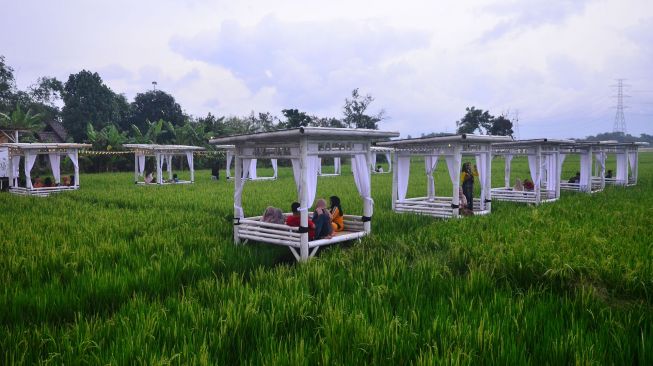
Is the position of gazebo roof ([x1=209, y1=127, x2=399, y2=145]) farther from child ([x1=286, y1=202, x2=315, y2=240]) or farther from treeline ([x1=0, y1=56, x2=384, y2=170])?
treeline ([x1=0, y1=56, x2=384, y2=170])

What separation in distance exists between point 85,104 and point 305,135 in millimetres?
41723

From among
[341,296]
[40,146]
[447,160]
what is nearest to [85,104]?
[40,146]

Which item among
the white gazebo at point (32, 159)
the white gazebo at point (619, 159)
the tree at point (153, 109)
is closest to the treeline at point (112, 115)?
the tree at point (153, 109)

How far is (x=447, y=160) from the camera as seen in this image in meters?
12.9

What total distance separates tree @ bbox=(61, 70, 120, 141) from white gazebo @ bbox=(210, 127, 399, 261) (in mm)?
37384

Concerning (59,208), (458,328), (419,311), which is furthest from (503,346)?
(59,208)

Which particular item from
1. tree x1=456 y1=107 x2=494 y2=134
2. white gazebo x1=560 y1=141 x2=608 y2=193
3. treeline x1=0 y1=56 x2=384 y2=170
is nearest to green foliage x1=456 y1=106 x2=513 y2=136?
tree x1=456 y1=107 x2=494 y2=134

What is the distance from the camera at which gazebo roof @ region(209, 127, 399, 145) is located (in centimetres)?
789

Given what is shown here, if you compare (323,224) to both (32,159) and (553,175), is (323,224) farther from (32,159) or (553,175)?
(32,159)

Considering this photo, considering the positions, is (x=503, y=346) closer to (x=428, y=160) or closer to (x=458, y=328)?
(x=458, y=328)

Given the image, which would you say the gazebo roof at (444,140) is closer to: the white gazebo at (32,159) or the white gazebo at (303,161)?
the white gazebo at (303,161)

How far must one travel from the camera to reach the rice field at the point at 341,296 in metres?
4.03

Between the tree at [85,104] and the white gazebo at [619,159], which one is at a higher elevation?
the tree at [85,104]

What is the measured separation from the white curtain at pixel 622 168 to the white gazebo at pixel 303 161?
16.6 m
